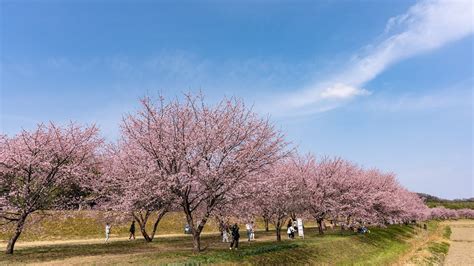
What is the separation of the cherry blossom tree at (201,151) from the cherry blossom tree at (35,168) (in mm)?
6431

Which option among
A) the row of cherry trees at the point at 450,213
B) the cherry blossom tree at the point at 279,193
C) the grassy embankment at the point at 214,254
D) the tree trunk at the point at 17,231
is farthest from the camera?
the row of cherry trees at the point at 450,213

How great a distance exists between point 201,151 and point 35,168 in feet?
40.7

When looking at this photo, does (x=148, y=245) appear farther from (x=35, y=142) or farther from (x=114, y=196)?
(x=35, y=142)

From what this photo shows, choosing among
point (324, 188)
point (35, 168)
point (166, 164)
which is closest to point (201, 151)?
point (166, 164)

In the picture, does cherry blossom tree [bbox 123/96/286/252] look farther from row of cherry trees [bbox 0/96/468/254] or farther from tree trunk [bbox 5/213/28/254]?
tree trunk [bbox 5/213/28/254]

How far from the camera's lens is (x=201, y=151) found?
80.0 feet

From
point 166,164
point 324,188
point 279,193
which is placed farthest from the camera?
point 324,188

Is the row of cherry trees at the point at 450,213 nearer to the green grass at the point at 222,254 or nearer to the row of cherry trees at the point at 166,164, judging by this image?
the green grass at the point at 222,254

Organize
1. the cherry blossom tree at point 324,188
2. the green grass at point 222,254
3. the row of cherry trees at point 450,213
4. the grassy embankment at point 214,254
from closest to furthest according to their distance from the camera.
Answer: the green grass at point 222,254 → the grassy embankment at point 214,254 → the cherry blossom tree at point 324,188 → the row of cherry trees at point 450,213

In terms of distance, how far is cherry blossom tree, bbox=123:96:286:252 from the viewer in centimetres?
2356

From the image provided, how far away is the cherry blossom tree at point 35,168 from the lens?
1054 inches

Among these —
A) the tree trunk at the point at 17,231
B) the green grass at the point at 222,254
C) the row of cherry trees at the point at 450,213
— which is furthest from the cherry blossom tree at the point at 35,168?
the row of cherry trees at the point at 450,213

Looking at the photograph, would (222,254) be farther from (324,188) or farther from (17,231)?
(324,188)

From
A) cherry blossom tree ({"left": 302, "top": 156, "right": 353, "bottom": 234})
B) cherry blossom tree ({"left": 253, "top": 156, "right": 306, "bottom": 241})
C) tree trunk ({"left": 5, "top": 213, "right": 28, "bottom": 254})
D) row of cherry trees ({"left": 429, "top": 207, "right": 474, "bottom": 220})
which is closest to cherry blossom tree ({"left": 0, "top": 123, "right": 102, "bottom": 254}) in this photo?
tree trunk ({"left": 5, "top": 213, "right": 28, "bottom": 254})
